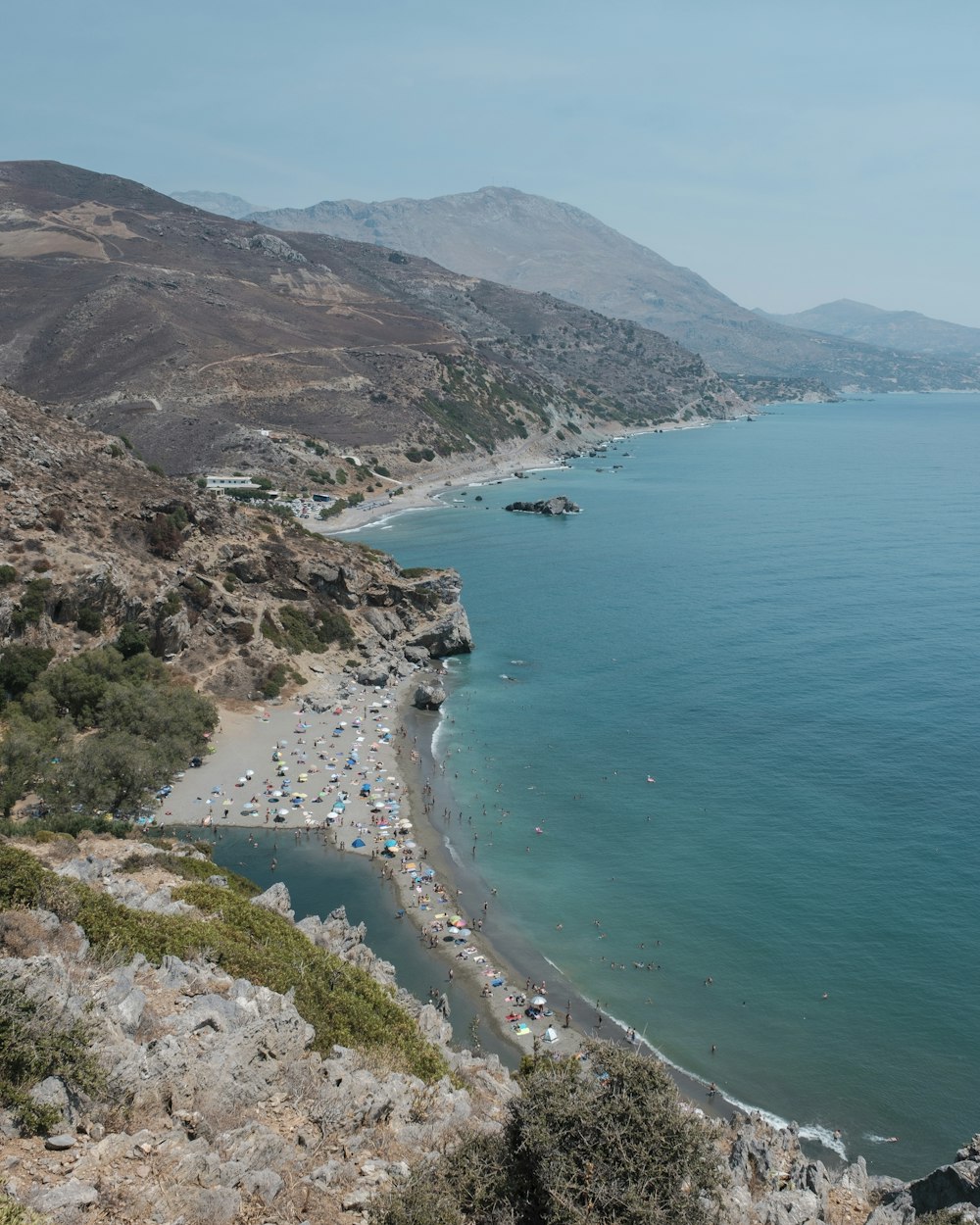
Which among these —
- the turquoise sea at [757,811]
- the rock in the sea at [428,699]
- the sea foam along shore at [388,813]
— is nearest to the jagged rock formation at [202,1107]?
the sea foam along shore at [388,813]

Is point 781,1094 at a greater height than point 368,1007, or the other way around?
point 368,1007

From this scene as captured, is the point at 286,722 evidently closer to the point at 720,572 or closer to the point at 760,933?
the point at 760,933

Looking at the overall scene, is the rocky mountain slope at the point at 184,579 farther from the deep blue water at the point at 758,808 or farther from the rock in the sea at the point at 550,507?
the rock in the sea at the point at 550,507

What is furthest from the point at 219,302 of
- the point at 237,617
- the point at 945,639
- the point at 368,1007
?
the point at 368,1007

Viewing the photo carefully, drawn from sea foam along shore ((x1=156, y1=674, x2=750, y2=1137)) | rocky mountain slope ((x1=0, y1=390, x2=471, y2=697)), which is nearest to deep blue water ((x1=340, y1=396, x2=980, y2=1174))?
sea foam along shore ((x1=156, y1=674, x2=750, y2=1137))

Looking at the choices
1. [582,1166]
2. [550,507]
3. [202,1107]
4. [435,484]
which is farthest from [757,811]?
[435,484]

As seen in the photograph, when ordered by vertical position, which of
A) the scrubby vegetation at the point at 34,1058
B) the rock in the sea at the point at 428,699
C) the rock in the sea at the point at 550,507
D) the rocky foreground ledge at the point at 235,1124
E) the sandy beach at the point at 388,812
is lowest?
the sandy beach at the point at 388,812
